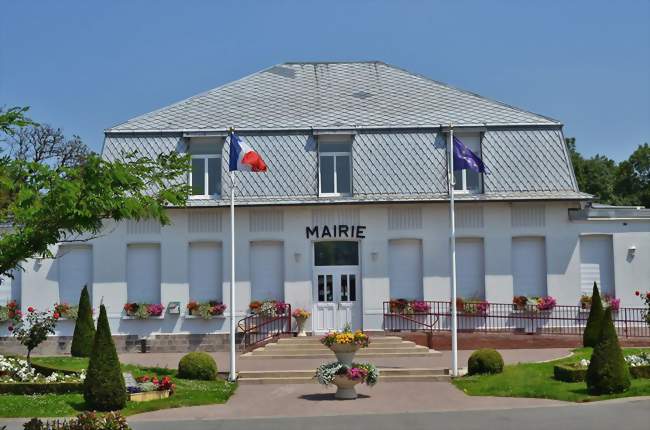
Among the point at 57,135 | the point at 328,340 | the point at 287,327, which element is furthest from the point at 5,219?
the point at 57,135

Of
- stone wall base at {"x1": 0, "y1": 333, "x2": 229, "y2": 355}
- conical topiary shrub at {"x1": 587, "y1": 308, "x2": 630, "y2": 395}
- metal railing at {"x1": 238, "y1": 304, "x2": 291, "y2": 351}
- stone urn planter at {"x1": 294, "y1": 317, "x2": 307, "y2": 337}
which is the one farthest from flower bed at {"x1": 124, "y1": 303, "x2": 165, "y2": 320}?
conical topiary shrub at {"x1": 587, "y1": 308, "x2": 630, "y2": 395}

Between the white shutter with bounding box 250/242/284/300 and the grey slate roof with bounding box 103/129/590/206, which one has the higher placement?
the grey slate roof with bounding box 103/129/590/206

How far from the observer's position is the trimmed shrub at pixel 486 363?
23906 millimetres

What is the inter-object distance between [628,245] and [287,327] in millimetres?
12462

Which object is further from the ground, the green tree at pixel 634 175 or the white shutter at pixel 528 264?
the green tree at pixel 634 175

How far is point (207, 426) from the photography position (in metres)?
17.8

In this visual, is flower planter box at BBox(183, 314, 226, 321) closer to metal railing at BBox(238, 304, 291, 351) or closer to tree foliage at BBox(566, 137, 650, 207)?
metal railing at BBox(238, 304, 291, 351)

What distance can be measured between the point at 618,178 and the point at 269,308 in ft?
131

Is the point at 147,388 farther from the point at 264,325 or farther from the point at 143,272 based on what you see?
the point at 143,272

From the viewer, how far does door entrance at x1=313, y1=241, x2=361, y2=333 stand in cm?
3219

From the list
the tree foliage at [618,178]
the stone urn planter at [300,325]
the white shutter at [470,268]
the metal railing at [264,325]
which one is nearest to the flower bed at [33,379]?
the metal railing at [264,325]

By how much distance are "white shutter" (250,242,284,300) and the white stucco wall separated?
317mm

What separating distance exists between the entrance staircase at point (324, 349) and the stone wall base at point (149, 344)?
114 inches

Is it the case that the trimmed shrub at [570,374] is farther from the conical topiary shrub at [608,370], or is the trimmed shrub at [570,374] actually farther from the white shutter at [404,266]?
A: the white shutter at [404,266]
